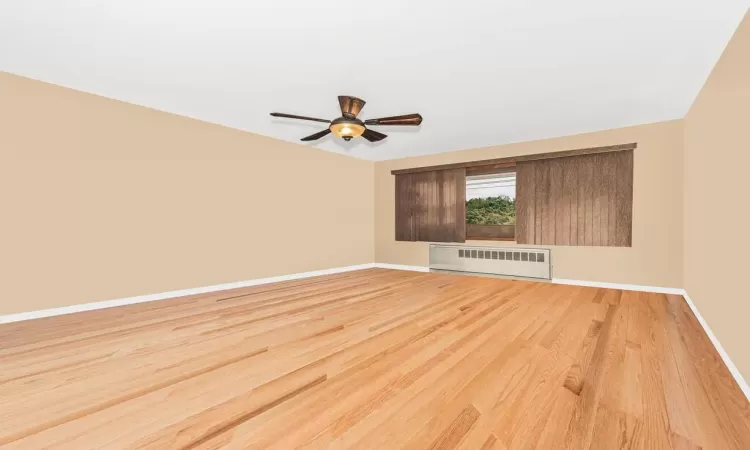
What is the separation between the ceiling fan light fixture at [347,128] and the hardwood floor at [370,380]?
6.71 ft

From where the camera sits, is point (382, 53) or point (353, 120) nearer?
point (382, 53)

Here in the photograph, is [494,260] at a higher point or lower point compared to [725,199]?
lower

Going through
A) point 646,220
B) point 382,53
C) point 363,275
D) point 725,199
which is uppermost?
point 382,53

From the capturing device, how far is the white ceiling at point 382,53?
7.52ft

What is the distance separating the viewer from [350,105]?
328 cm

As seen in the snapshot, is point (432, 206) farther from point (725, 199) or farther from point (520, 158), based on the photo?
point (725, 199)

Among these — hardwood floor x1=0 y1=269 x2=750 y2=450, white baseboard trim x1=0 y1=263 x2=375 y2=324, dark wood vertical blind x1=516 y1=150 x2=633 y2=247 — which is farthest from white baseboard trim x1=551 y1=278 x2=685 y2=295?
white baseboard trim x1=0 y1=263 x2=375 y2=324

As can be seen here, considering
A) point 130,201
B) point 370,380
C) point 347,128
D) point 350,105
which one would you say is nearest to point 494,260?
point 347,128

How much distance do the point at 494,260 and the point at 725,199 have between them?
3.65 metres

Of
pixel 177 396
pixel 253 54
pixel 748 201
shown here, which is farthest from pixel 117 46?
pixel 748 201

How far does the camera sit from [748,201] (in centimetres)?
196

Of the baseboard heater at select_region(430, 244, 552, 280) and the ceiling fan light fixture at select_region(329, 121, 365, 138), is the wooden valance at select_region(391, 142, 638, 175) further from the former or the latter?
the ceiling fan light fixture at select_region(329, 121, 365, 138)

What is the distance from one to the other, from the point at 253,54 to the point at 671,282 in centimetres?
621

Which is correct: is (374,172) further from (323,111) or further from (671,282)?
(671,282)
